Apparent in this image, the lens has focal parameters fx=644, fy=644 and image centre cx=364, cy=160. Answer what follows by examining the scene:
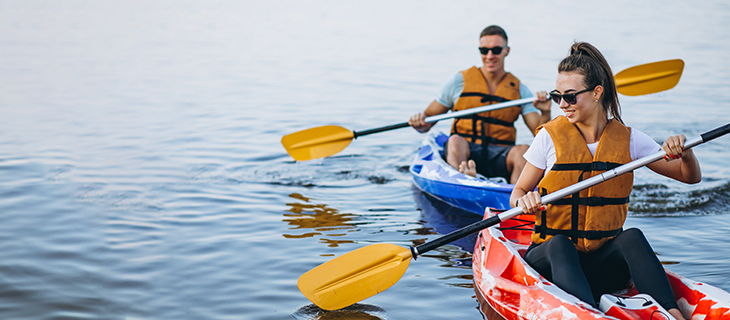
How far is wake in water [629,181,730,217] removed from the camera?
15.1 ft

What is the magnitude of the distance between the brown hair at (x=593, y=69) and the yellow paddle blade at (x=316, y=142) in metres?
3.09

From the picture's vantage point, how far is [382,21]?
20.9 meters

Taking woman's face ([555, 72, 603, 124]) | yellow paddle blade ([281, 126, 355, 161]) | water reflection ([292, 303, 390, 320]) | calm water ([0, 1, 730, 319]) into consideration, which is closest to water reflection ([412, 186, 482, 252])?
calm water ([0, 1, 730, 319])

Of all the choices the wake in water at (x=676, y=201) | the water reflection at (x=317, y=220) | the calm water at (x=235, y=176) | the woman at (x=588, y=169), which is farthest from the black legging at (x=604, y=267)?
the wake in water at (x=676, y=201)

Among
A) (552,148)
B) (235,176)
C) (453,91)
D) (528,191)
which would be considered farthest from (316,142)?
(552,148)

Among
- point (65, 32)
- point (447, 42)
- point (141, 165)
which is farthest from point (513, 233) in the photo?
point (65, 32)

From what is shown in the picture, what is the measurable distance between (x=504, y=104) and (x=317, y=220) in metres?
1.60

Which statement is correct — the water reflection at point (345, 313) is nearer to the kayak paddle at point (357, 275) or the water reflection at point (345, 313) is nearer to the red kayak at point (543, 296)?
the kayak paddle at point (357, 275)

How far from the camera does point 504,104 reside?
4723 millimetres

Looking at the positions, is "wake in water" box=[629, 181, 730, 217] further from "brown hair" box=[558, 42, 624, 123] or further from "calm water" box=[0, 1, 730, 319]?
"brown hair" box=[558, 42, 624, 123]

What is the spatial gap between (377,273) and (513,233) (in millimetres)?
784

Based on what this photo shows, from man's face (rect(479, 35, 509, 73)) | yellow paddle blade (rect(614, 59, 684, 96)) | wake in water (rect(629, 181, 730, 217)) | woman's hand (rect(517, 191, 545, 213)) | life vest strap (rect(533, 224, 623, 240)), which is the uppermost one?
man's face (rect(479, 35, 509, 73))

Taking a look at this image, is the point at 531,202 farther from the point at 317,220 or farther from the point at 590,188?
the point at 317,220

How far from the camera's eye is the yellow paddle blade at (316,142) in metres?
5.48
